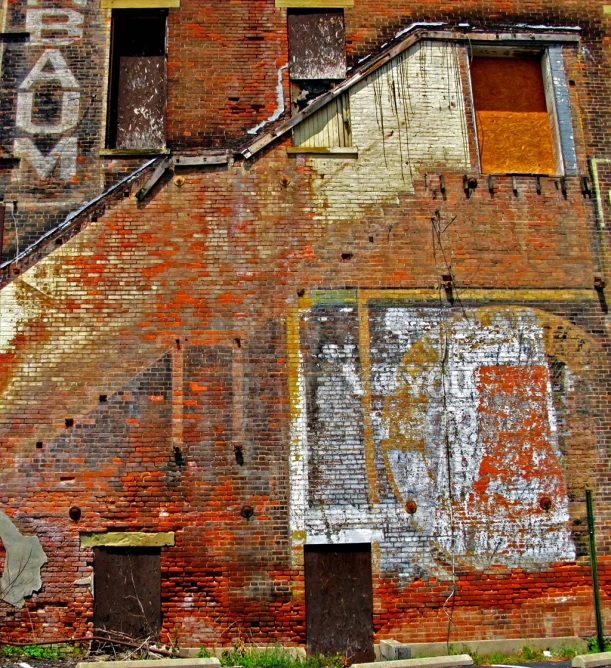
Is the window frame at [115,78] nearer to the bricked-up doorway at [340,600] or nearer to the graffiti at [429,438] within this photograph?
the graffiti at [429,438]

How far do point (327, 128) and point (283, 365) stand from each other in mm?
3594

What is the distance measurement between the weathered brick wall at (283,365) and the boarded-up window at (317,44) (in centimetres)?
76

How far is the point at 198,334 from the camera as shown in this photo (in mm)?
9195

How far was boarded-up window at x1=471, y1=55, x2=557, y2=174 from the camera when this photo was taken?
10.2 metres

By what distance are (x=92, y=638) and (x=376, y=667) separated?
10.9 ft

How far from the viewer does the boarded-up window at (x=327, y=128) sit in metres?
9.94

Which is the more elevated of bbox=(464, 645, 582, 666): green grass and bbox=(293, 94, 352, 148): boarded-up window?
bbox=(293, 94, 352, 148): boarded-up window

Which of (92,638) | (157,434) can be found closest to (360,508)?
(157,434)

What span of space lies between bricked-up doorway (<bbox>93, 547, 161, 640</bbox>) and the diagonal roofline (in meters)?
5.81

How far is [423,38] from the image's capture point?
10367 millimetres

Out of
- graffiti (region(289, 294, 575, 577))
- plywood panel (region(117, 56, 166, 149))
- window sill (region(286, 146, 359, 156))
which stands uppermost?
plywood panel (region(117, 56, 166, 149))

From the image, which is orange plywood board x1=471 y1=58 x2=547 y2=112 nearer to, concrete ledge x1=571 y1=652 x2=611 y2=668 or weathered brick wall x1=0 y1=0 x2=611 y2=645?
weathered brick wall x1=0 y1=0 x2=611 y2=645

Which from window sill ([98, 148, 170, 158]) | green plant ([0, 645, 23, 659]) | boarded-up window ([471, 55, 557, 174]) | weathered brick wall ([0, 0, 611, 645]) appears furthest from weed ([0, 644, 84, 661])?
boarded-up window ([471, 55, 557, 174])

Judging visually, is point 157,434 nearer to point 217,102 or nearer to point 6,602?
point 6,602
